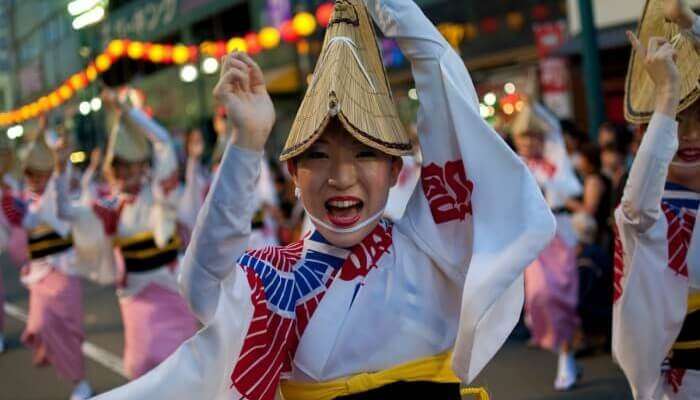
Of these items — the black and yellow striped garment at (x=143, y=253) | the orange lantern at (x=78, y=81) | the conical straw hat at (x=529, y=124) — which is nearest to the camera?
the black and yellow striped garment at (x=143, y=253)

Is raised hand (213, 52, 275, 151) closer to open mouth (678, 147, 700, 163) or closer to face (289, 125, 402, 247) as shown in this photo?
face (289, 125, 402, 247)

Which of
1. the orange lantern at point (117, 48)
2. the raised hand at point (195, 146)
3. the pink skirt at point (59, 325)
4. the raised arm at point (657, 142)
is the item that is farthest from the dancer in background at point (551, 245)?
the orange lantern at point (117, 48)

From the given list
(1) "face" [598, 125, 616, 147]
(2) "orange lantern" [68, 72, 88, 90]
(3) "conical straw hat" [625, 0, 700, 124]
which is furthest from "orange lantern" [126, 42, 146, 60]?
(3) "conical straw hat" [625, 0, 700, 124]

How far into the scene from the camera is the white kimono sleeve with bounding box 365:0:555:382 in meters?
2.71

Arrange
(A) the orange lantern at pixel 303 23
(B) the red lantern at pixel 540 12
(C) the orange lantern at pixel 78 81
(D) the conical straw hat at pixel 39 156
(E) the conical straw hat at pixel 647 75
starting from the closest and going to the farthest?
(E) the conical straw hat at pixel 647 75
(D) the conical straw hat at pixel 39 156
(A) the orange lantern at pixel 303 23
(B) the red lantern at pixel 540 12
(C) the orange lantern at pixel 78 81

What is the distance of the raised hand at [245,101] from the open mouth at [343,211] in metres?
0.47

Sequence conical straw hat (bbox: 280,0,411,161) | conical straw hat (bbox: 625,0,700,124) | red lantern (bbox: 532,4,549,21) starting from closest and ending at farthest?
1. conical straw hat (bbox: 280,0,411,161)
2. conical straw hat (bbox: 625,0,700,124)
3. red lantern (bbox: 532,4,549,21)

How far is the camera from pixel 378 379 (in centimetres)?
281

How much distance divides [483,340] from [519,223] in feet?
1.10

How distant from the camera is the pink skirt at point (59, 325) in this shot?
8156 mm

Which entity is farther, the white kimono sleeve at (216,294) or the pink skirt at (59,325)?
the pink skirt at (59,325)

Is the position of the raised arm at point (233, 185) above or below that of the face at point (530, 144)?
above

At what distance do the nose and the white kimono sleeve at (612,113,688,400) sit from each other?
1019 mm

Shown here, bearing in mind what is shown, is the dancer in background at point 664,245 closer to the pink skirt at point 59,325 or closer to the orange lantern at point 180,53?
the pink skirt at point 59,325
